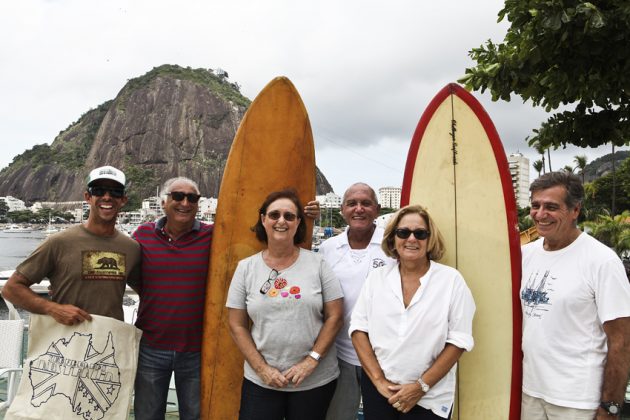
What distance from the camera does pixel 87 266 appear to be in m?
2.30

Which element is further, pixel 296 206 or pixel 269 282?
pixel 296 206

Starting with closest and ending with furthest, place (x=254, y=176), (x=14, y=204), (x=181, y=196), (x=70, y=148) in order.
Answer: (x=181, y=196), (x=254, y=176), (x=14, y=204), (x=70, y=148)

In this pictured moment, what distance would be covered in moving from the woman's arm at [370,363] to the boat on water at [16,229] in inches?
4990

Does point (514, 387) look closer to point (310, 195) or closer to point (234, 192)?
point (310, 195)

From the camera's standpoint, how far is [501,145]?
2820 mm

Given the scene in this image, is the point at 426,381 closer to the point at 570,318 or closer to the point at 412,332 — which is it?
the point at 412,332

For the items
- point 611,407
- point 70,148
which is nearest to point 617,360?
point 611,407

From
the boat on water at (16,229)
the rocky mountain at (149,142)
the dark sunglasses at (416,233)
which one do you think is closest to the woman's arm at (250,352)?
the dark sunglasses at (416,233)

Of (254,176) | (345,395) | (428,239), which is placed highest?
(254,176)

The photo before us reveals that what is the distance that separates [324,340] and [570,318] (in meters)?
1.07

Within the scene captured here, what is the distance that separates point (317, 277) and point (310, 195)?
1.02 m

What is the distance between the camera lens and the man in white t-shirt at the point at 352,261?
2.40 meters

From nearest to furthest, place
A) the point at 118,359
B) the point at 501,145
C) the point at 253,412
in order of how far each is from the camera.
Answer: the point at 253,412 → the point at 118,359 → the point at 501,145

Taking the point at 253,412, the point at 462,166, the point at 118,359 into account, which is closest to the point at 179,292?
the point at 118,359
